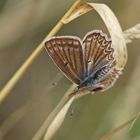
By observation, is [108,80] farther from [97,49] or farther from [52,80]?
[52,80]

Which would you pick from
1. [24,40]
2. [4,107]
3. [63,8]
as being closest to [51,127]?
[24,40]

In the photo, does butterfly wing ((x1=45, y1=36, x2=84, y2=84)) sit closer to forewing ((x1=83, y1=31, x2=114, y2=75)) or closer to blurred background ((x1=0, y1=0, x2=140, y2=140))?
forewing ((x1=83, y1=31, x2=114, y2=75))

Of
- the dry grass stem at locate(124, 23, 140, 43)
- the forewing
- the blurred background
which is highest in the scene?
the forewing

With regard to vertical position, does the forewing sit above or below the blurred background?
above

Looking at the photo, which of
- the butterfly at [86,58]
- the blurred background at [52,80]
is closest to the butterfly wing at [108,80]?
the butterfly at [86,58]

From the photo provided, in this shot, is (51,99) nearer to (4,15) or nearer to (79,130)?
(79,130)

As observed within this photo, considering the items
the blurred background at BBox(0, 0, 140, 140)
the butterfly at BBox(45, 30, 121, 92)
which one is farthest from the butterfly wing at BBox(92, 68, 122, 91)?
the blurred background at BBox(0, 0, 140, 140)

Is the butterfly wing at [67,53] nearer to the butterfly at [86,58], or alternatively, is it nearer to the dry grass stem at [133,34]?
the butterfly at [86,58]
